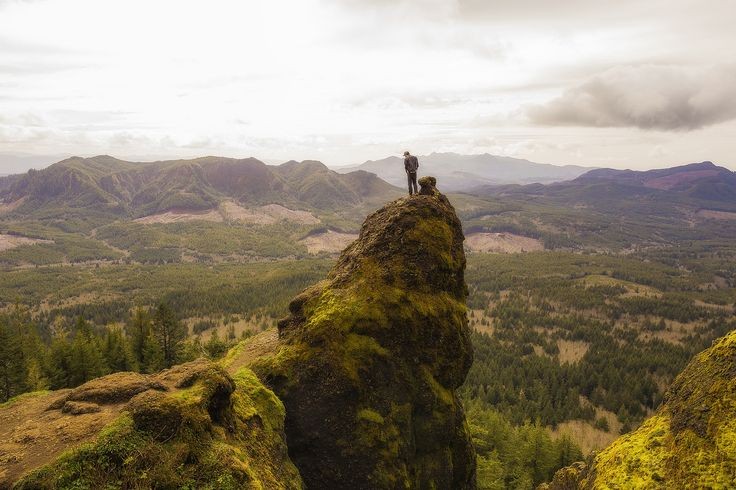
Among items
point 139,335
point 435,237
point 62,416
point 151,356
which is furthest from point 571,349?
point 62,416

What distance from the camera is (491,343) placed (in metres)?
164

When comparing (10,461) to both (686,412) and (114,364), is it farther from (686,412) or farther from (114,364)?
(114,364)

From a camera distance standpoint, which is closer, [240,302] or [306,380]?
[306,380]

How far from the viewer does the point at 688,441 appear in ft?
49.8

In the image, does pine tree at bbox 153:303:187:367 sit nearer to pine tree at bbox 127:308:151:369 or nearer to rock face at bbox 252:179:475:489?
pine tree at bbox 127:308:151:369

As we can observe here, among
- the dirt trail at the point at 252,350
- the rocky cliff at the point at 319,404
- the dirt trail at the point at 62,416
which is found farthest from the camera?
the dirt trail at the point at 252,350

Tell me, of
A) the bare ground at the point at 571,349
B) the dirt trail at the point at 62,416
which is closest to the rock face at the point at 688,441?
the dirt trail at the point at 62,416

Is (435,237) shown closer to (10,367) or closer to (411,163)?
(411,163)

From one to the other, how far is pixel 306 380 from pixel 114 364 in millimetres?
53787

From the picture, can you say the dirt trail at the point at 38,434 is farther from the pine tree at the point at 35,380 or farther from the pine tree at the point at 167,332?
the pine tree at the point at 167,332

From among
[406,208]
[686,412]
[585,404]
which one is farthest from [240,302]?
[686,412]

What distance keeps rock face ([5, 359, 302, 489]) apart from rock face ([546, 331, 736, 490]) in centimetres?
1527

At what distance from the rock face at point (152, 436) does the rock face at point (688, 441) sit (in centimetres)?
1527

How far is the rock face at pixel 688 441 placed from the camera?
1382 cm
